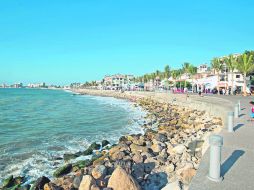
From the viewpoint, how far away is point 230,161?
→ 6176 millimetres

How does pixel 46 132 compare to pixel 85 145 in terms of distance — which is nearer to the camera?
pixel 85 145

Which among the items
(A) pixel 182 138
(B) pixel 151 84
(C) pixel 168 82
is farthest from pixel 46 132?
(B) pixel 151 84

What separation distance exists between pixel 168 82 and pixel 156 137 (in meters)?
70.2

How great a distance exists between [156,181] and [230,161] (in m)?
2.23

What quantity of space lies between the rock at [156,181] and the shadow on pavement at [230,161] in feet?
6.29

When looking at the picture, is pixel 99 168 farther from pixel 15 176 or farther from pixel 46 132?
pixel 46 132

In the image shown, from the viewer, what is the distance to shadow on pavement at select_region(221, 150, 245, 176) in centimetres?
563

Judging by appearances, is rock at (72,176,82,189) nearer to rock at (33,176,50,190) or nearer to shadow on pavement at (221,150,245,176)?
rock at (33,176,50,190)

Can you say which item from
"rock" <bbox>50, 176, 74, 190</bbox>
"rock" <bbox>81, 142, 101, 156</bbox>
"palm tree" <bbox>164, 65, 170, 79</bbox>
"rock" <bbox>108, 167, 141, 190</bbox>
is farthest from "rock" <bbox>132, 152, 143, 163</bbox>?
"palm tree" <bbox>164, 65, 170, 79</bbox>

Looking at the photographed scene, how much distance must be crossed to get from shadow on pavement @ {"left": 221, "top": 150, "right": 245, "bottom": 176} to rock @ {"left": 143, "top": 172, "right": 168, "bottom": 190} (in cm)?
192

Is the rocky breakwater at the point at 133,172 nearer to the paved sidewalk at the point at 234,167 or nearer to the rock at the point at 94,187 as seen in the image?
the rock at the point at 94,187

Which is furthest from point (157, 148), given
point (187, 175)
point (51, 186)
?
point (51, 186)

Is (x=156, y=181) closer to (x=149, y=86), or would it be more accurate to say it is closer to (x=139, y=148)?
(x=139, y=148)

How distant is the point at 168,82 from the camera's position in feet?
273
